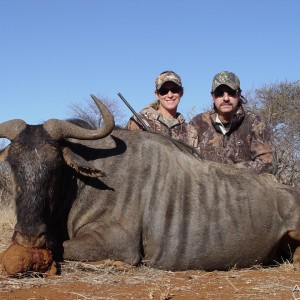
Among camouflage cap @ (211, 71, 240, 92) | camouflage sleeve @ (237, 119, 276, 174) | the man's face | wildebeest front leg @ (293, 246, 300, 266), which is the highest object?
camouflage cap @ (211, 71, 240, 92)

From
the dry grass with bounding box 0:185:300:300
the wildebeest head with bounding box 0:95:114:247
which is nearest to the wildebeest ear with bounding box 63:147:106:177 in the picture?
the wildebeest head with bounding box 0:95:114:247

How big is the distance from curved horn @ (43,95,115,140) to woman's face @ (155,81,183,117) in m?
3.06

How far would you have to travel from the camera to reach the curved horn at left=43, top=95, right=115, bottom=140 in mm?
4898

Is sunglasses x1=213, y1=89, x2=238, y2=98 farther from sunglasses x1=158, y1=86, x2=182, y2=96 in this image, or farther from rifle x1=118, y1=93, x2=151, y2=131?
rifle x1=118, y1=93, x2=151, y2=131

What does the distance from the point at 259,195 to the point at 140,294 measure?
7.16ft

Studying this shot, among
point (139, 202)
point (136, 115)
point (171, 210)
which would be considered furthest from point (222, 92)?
point (139, 202)

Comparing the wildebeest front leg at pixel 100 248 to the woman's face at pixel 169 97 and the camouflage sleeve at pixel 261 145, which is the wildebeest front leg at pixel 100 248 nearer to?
the camouflage sleeve at pixel 261 145

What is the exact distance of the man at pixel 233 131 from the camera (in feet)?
24.4

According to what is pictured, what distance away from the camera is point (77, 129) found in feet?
16.3

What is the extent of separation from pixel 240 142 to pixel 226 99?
1.81ft

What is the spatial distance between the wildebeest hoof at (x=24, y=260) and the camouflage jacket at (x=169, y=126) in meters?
3.71

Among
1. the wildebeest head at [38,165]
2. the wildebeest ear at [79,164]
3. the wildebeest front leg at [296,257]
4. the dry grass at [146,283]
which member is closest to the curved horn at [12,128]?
the wildebeest head at [38,165]

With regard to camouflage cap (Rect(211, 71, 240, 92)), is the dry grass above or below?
below

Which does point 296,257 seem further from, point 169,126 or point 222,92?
point 169,126
